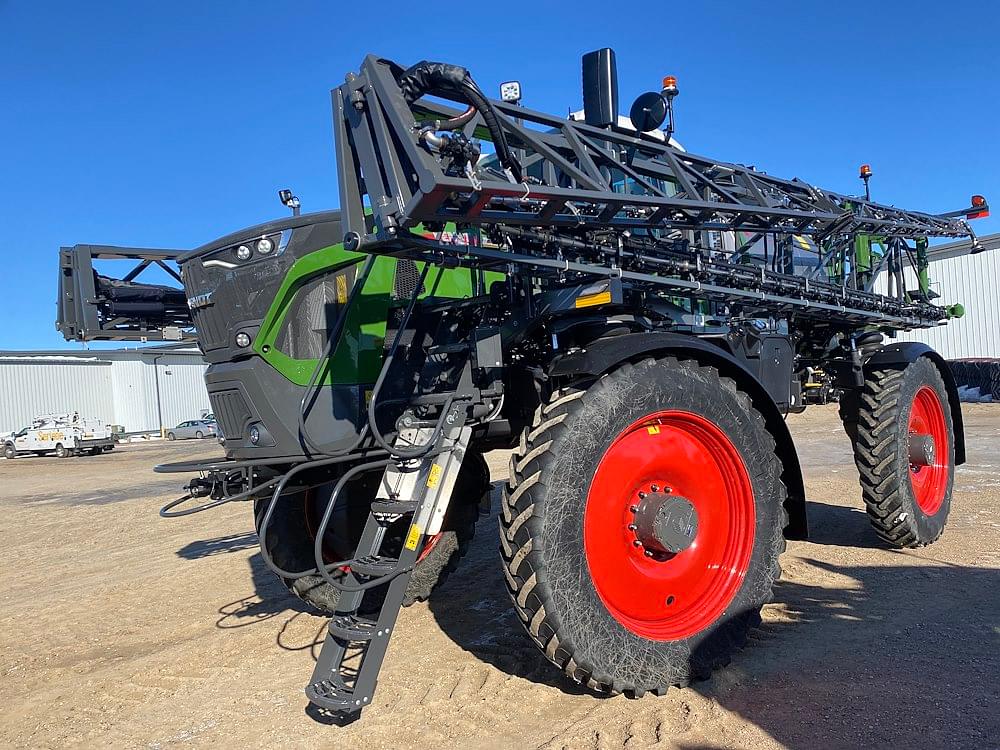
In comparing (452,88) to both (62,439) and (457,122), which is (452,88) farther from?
(62,439)

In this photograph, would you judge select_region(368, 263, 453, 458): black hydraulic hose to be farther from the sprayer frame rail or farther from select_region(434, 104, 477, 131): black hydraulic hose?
select_region(434, 104, 477, 131): black hydraulic hose

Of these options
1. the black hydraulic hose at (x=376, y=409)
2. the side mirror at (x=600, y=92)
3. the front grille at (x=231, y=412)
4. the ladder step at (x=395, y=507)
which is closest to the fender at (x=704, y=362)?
the black hydraulic hose at (x=376, y=409)

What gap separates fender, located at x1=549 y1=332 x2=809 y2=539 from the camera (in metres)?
3.42

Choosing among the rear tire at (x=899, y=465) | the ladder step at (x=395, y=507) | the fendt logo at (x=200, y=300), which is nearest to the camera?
the ladder step at (x=395, y=507)

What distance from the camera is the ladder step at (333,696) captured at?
3.02 m

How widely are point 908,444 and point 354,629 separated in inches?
186

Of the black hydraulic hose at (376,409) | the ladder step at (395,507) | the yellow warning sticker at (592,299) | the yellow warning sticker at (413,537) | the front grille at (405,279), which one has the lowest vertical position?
the yellow warning sticker at (413,537)

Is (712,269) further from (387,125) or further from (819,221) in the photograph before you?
(387,125)

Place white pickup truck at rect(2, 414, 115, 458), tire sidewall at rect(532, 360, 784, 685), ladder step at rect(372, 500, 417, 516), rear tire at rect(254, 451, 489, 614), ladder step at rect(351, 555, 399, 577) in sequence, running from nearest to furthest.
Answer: tire sidewall at rect(532, 360, 784, 685) < ladder step at rect(351, 555, 399, 577) < ladder step at rect(372, 500, 417, 516) < rear tire at rect(254, 451, 489, 614) < white pickup truck at rect(2, 414, 115, 458)

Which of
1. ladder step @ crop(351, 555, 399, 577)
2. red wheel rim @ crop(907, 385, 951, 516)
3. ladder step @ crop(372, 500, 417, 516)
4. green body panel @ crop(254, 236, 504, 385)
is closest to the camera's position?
ladder step @ crop(351, 555, 399, 577)

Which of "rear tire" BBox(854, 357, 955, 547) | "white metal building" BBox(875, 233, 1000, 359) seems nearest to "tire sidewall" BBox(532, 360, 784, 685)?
"rear tire" BBox(854, 357, 955, 547)

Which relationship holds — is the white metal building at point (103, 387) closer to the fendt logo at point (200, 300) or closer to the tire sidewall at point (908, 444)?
the fendt logo at point (200, 300)

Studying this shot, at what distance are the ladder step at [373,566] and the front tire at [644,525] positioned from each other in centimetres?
53

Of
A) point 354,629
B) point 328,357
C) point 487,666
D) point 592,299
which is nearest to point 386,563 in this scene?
point 354,629
